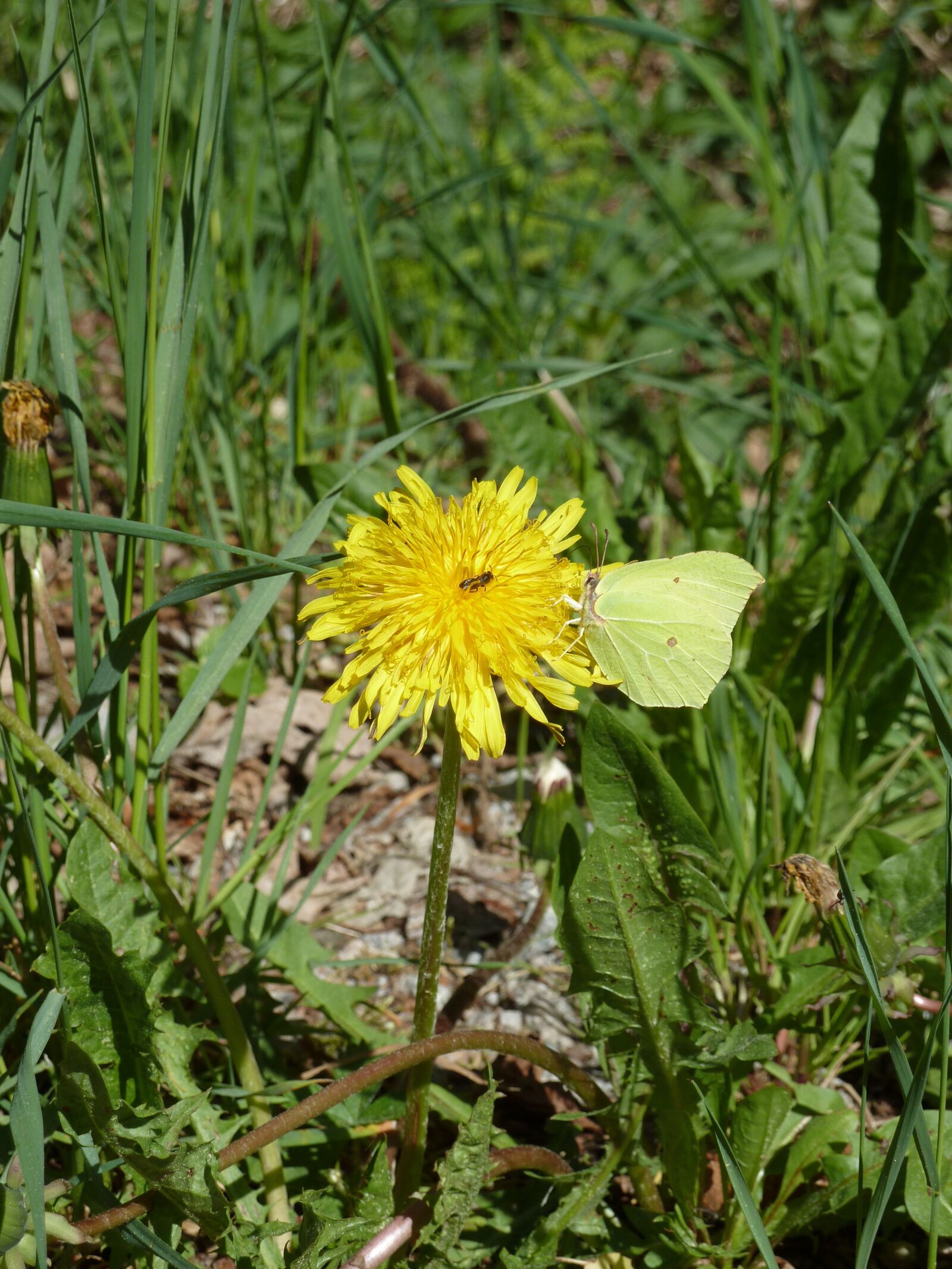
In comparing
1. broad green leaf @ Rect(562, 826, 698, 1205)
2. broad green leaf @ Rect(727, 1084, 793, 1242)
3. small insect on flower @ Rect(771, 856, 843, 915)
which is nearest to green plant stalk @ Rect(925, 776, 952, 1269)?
small insect on flower @ Rect(771, 856, 843, 915)

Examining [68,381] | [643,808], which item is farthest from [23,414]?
[643,808]

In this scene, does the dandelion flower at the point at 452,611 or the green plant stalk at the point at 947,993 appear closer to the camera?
the green plant stalk at the point at 947,993

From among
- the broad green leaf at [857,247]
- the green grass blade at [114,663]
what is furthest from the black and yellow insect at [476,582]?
the broad green leaf at [857,247]

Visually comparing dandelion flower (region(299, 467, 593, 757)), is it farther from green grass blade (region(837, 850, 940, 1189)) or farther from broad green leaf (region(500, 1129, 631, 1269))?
broad green leaf (region(500, 1129, 631, 1269))

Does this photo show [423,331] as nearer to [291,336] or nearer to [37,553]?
[291,336]

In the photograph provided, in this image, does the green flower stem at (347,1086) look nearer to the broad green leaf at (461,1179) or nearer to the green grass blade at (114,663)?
the broad green leaf at (461,1179)
